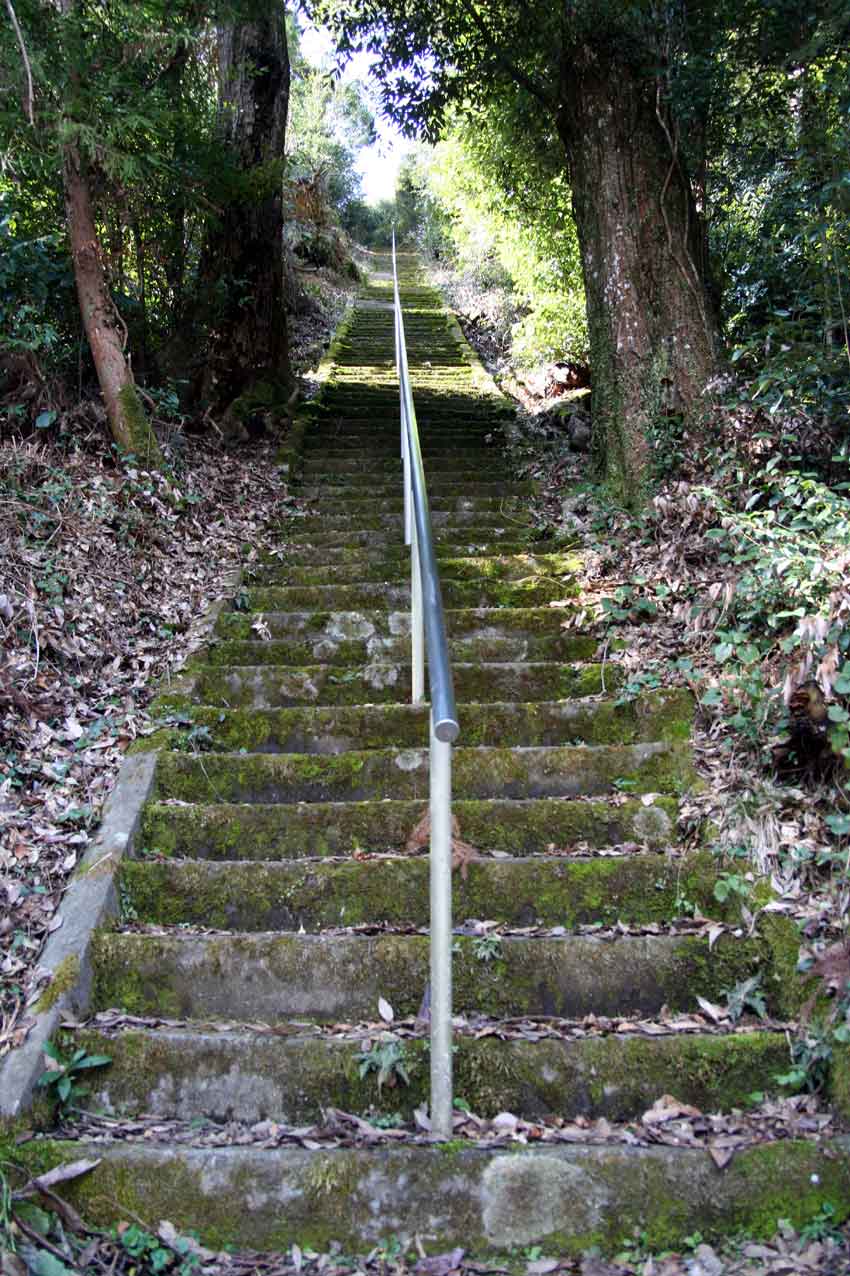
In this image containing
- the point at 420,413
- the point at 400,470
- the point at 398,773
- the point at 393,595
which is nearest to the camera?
the point at 398,773

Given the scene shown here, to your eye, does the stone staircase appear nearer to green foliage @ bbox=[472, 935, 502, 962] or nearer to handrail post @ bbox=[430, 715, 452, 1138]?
green foliage @ bbox=[472, 935, 502, 962]

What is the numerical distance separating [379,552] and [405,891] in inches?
125

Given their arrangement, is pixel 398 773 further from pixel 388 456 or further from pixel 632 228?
pixel 388 456

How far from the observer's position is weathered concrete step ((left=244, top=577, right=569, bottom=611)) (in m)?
5.24

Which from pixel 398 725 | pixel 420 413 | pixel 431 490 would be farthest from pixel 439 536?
pixel 420 413

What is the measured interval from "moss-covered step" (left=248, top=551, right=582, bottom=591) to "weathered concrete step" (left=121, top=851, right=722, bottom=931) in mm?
2551

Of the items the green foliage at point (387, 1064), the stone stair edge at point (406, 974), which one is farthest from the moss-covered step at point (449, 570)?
the green foliage at point (387, 1064)

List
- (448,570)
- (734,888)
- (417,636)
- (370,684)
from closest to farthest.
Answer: (734,888), (417,636), (370,684), (448,570)

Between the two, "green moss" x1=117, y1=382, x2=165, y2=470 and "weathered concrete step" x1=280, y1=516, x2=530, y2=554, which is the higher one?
"green moss" x1=117, y1=382, x2=165, y2=470

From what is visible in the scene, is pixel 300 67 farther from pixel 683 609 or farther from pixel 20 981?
pixel 20 981

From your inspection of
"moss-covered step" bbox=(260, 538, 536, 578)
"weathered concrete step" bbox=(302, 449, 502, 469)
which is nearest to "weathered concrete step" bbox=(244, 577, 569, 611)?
"moss-covered step" bbox=(260, 538, 536, 578)

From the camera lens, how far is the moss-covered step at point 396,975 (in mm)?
2686

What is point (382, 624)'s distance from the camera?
192 inches

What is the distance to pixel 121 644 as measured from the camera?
4523mm
